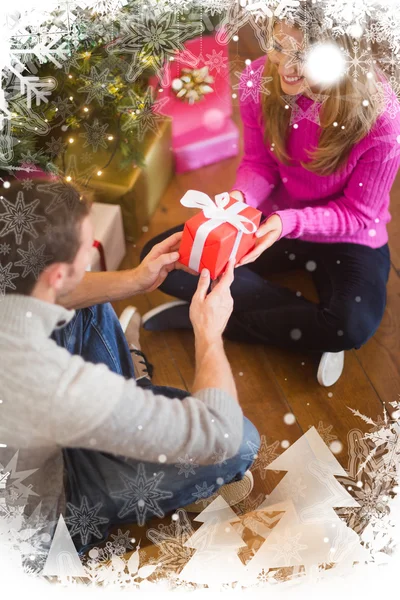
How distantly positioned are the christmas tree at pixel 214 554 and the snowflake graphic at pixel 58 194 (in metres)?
0.39

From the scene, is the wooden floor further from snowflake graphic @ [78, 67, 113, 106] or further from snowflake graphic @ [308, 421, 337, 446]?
snowflake graphic @ [78, 67, 113, 106]

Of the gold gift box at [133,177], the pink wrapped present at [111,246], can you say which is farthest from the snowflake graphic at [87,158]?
the pink wrapped present at [111,246]

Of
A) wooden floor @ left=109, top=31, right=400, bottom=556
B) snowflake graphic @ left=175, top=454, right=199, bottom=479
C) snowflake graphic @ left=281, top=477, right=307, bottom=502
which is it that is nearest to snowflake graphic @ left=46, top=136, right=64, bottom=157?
wooden floor @ left=109, top=31, right=400, bottom=556

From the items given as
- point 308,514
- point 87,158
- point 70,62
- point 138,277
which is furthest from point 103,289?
point 308,514

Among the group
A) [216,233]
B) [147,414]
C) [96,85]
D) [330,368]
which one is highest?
[96,85]

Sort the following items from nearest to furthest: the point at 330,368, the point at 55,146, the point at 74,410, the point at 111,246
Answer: the point at 74,410 → the point at 55,146 → the point at 330,368 → the point at 111,246

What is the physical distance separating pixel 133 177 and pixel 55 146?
0.26 meters

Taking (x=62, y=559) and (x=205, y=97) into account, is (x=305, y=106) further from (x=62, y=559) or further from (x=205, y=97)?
(x=62, y=559)

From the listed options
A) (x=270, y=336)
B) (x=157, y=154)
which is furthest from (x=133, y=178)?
(x=270, y=336)

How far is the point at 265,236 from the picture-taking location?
0.78m

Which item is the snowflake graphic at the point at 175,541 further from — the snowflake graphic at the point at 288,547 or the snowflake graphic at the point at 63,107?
the snowflake graphic at the point at 63,107

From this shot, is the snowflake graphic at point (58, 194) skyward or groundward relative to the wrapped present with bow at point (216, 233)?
skyward

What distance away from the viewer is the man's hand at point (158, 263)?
746 mm

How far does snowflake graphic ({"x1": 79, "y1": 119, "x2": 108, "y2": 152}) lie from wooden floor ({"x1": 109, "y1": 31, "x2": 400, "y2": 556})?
0.61 feet
